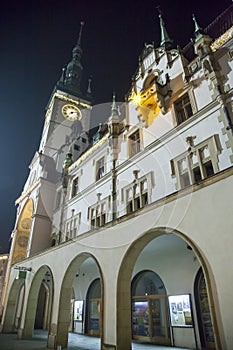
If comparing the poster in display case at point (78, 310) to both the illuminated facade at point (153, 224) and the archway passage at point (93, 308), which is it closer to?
the illuminated facade at point (153, 224)

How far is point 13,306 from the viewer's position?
16828 millimetres

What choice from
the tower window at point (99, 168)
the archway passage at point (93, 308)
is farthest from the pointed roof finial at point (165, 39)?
the archway passage at point (93, 308)

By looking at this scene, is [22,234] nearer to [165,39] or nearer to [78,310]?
[78,310]

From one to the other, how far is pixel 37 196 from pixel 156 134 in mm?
15093

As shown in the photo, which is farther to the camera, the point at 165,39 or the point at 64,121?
the point at 64,121

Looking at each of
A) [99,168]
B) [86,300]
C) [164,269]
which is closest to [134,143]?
[99,168]

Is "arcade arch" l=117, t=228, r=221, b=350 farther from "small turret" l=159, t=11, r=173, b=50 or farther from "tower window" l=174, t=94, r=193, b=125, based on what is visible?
"small turret" l=159, t=11, r=173, b=50

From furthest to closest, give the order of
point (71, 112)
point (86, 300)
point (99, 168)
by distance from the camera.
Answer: point (71, 112) < point (99, 168) < point (86, 300)

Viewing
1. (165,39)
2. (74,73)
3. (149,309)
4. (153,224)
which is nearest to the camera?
(153,224)

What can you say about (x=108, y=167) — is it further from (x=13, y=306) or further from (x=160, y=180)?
(x=13, y=306)

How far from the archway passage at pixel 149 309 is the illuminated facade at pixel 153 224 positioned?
2.2 inches

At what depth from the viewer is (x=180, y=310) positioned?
420 inches

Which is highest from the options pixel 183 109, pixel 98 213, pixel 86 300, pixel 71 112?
pixel 71 112

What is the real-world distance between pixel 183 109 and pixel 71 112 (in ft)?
91.2
